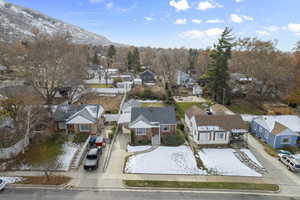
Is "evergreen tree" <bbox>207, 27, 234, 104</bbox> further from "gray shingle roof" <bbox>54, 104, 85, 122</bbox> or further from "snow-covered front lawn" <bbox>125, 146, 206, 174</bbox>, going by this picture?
"gray shingle roof" <bbox>54, 104, 85, 122</bbox>

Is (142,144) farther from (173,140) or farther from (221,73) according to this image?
(221,73)

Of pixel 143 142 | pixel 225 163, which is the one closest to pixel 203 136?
pixel 225 163

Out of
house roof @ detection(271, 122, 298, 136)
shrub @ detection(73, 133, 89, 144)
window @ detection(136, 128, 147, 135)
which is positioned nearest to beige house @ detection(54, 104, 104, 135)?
shrub @ detection(73, 133, 89, 144)

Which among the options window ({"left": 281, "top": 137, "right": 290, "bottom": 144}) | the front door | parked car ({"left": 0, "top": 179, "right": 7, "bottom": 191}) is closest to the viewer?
parked car ({"left": 0, "top": 179, "right": 7, "bottom": 191})

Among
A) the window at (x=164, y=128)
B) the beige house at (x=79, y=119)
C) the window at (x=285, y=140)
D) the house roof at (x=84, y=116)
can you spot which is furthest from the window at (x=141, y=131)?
the window at (x=285, y=140)

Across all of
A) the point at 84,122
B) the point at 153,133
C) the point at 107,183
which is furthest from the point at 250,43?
the point at 107,183
